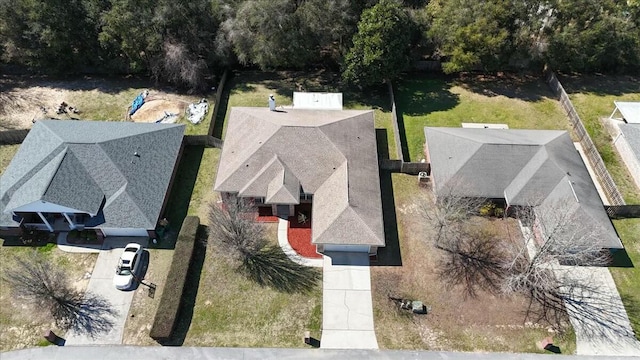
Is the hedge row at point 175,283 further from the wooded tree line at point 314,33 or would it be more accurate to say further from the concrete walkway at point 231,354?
the wooded tree line at point 314,33

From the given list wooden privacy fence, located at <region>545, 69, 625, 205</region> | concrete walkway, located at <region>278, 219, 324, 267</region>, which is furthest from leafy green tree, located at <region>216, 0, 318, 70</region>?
wooden privacy fence, located at <region>545, 69, 625, 205</region>

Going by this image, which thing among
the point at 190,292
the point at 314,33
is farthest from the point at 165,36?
the point at 190,292

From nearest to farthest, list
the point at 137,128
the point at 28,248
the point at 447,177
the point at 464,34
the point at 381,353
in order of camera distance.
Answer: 1. the point at 381,353
2. the point at 28,248
3. the point at 447,177
4. the point at 137,128
5. the point at 464,34

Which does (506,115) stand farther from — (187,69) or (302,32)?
(187,69)

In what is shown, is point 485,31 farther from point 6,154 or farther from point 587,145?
point 6,154

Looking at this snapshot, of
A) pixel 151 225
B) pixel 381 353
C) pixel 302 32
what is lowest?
pixel 381 353

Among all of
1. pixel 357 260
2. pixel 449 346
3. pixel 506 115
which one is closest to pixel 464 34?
pixel 506 115

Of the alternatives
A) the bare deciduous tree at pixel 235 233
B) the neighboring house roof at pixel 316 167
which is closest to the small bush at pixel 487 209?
the neighboring house roof at pixel 316 167
